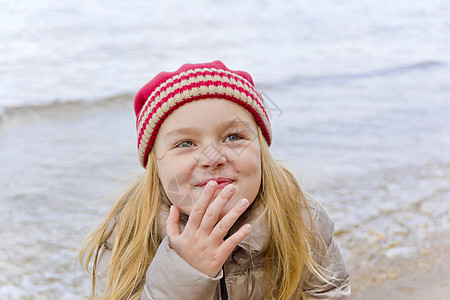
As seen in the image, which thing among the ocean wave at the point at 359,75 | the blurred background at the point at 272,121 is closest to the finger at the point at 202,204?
the blurred background at the point at 272,121

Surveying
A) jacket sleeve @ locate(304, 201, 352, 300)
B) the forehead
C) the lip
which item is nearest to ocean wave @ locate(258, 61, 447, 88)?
jacket sleeve @ locate(304, 201, 352, 300)

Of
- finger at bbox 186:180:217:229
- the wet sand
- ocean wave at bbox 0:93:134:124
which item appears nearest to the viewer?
finger at bbox 186:180:217:229

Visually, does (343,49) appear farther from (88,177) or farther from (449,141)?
(88,177)

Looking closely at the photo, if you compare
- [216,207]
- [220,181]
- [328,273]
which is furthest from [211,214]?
[328,273]

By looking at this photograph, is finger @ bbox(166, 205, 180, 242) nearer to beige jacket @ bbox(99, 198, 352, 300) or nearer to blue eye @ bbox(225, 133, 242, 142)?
beige jacket @ bbox(99, 198, 352, 300)

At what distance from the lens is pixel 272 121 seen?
6621mm

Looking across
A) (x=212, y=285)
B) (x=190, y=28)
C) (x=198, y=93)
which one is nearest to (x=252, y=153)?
(x=198, y=93)

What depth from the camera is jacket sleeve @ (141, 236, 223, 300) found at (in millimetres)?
1791

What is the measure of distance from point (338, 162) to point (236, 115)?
3.24 metres

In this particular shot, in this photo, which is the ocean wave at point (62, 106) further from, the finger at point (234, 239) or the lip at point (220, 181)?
the finger at point (234, 239)

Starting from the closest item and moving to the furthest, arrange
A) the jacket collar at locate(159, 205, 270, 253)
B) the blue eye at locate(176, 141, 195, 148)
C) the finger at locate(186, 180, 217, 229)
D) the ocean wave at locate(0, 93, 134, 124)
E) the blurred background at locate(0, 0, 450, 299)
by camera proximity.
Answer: the finger at locate(186, 180, 217, 229), the blue eye at locate(176, 141, 195, 148), the jacket collar at locate(159, 205, 270, 253), the blurred background at locate(0, 0, 450, 299), the ocean wave at locate(0, 93, 134, 124)

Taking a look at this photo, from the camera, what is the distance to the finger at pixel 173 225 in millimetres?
1891

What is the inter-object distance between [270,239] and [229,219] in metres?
0.51

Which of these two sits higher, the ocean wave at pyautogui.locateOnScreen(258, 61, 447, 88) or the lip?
the lip
